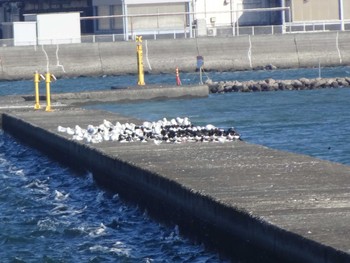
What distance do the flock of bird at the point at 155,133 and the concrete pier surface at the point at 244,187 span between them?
396 mm

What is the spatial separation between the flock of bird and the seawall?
4157 centimetres

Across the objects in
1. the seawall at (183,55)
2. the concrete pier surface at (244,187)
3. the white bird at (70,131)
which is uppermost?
the seawall at (183,55)

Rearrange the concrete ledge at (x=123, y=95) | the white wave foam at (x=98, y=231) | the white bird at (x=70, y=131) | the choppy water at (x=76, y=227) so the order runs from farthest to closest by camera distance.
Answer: the concrete ledge at (x=123, y=95)
the white bird at (x=70, y=131)
the white wave foam at (x=98, y=231)
the choppy water at (x=76, y=227)

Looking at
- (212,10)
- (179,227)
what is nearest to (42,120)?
(179,227)

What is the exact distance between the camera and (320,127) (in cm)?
3167

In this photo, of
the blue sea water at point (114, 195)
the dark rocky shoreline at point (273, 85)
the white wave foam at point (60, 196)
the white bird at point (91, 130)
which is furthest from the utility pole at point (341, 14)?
the white wave foam at point (60, 196)

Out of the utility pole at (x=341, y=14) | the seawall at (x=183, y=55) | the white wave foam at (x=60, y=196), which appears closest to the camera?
the white wave foam at (x=60, y=196)

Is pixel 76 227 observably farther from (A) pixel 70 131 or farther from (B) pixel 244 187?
(A) pixel 70 131

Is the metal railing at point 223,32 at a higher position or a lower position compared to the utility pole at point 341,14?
lower

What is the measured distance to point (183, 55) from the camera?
6581cm

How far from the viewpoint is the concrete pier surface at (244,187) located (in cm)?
1151

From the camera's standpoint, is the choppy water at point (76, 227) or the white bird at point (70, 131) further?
the white bird at point (70, 131)

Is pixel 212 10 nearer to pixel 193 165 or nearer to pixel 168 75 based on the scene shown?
pixel 168 75

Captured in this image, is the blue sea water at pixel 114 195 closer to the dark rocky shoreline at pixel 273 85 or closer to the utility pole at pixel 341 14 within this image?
the dark rocky shoreline at pixel 273 85
